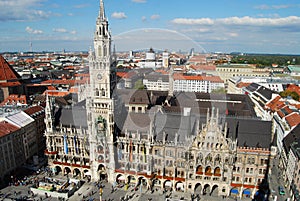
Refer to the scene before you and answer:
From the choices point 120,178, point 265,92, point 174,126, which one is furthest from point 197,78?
point 120,178

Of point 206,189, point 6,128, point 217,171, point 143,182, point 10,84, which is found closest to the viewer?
point 217,171

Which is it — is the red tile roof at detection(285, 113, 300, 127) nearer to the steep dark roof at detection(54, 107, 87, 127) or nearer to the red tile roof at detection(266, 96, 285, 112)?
the red tile roof at detection(266, 96, 285, 112)

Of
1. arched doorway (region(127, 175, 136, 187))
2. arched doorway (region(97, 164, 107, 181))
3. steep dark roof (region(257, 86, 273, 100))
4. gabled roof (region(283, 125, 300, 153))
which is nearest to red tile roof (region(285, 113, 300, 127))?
gabled roof (region(283, 125, 300, 153))

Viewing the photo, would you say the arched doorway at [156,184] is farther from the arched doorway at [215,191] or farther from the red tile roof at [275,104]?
the red tile roof at [275,104]

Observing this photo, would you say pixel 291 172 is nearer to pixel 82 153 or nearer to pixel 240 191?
pixel 240 191

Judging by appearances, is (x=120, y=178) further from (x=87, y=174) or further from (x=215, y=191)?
(x=215, y=191)

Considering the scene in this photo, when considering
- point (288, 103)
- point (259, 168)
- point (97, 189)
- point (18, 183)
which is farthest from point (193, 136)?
point (288, 103)
